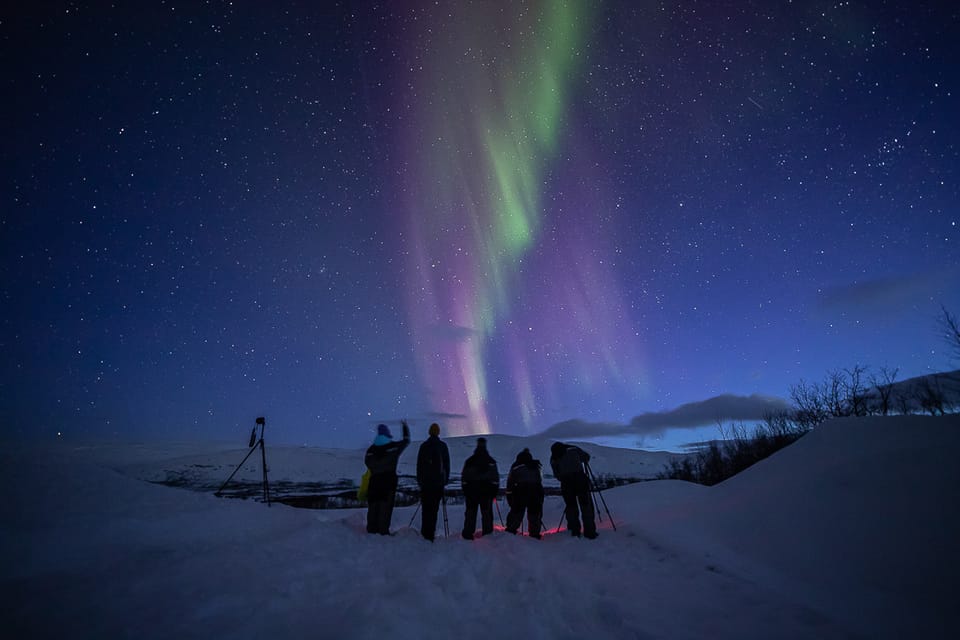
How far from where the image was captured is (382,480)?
8023 mm

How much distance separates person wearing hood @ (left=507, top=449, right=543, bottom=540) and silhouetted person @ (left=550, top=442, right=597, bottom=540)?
59 centimetres

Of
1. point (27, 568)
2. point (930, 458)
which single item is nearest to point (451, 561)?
point (27, 568)

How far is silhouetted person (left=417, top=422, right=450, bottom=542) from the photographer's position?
25.9 ft

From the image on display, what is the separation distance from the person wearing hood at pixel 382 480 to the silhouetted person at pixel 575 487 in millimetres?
3609

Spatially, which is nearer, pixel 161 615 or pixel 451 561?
pixel 161 615

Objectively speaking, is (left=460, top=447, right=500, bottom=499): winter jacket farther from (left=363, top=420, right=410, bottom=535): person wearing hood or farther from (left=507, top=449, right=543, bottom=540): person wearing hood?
(left=363, top=420, right=410, bottom=535): person wearing hood

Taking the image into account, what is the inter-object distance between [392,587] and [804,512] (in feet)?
21.6

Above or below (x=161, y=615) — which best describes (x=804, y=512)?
below

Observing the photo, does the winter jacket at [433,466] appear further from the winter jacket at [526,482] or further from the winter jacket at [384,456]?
the winter jacket at [526,482]

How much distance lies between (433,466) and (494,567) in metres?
3.16

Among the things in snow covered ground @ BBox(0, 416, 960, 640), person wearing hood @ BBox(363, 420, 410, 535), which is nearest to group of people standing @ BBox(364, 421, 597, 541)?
person wearing hood @ BBox(363, 420, 410, 535)

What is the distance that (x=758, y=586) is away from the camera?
15.4ft

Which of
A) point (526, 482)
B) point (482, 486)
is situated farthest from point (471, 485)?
point (526, 482)

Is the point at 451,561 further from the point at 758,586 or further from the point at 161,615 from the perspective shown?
the point at 758,586
